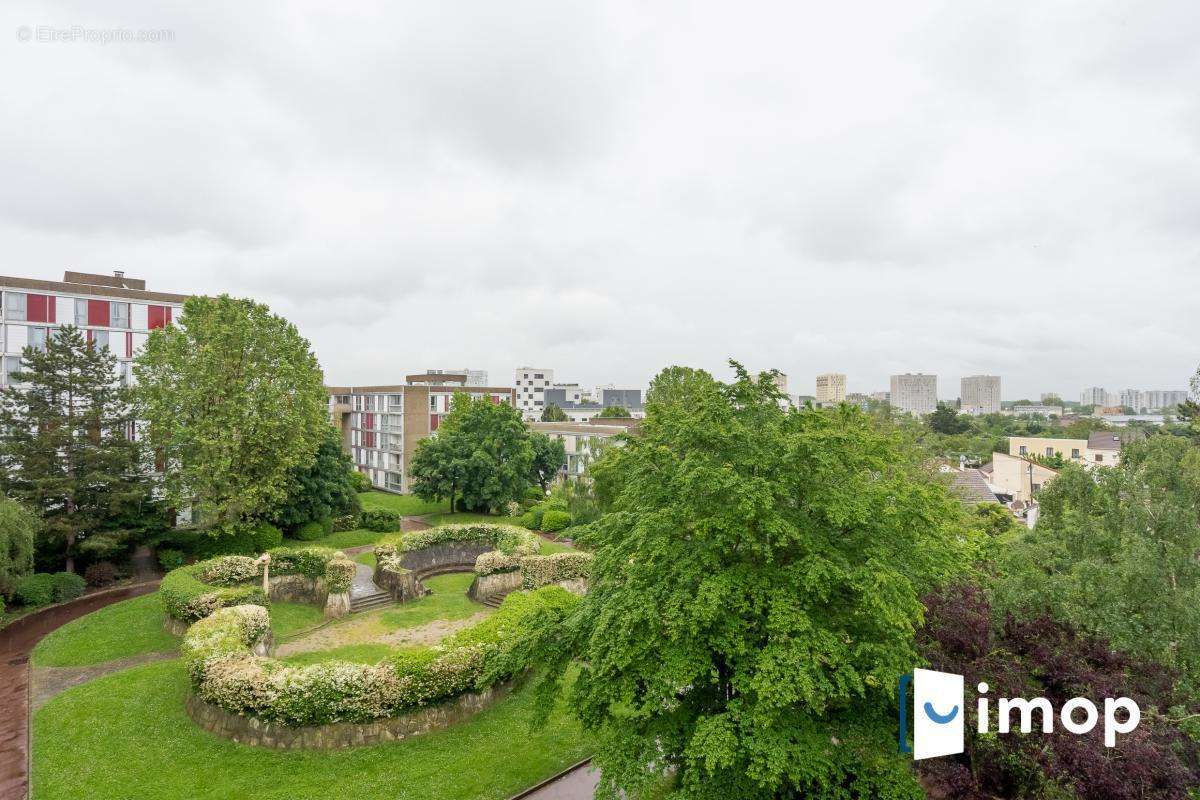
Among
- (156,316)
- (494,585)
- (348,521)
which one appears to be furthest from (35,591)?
(156,316)

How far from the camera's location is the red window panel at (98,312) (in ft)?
117

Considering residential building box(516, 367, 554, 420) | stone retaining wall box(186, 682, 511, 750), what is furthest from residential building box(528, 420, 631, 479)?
residential building box(516, 367, 554, 420)

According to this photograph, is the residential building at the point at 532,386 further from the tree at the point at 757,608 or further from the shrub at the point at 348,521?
the tree at the point at 757,608

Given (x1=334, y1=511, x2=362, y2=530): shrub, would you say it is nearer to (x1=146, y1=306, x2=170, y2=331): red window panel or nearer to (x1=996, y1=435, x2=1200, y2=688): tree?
(x1=146, y1=306, x2=170, y2=331): red window panel

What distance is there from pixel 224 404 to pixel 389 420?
28.6m

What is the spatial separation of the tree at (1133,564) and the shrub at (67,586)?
1289 inches

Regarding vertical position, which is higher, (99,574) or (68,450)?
(68,450)

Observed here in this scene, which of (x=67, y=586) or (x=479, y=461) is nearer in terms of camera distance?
(x=67, y=586)

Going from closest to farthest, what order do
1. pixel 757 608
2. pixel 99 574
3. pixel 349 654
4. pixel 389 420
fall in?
pixel 757 608 < pixel 349 654 < pixel 99 574 < pixel 389 420

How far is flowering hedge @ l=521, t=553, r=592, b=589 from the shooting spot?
79.9ft

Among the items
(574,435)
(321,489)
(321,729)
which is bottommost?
(321,729)

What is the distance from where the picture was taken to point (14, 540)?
808 inches

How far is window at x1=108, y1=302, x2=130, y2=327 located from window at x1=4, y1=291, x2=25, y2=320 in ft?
12.7

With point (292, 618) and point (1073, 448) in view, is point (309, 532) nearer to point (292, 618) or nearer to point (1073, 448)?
point (292, 618)
